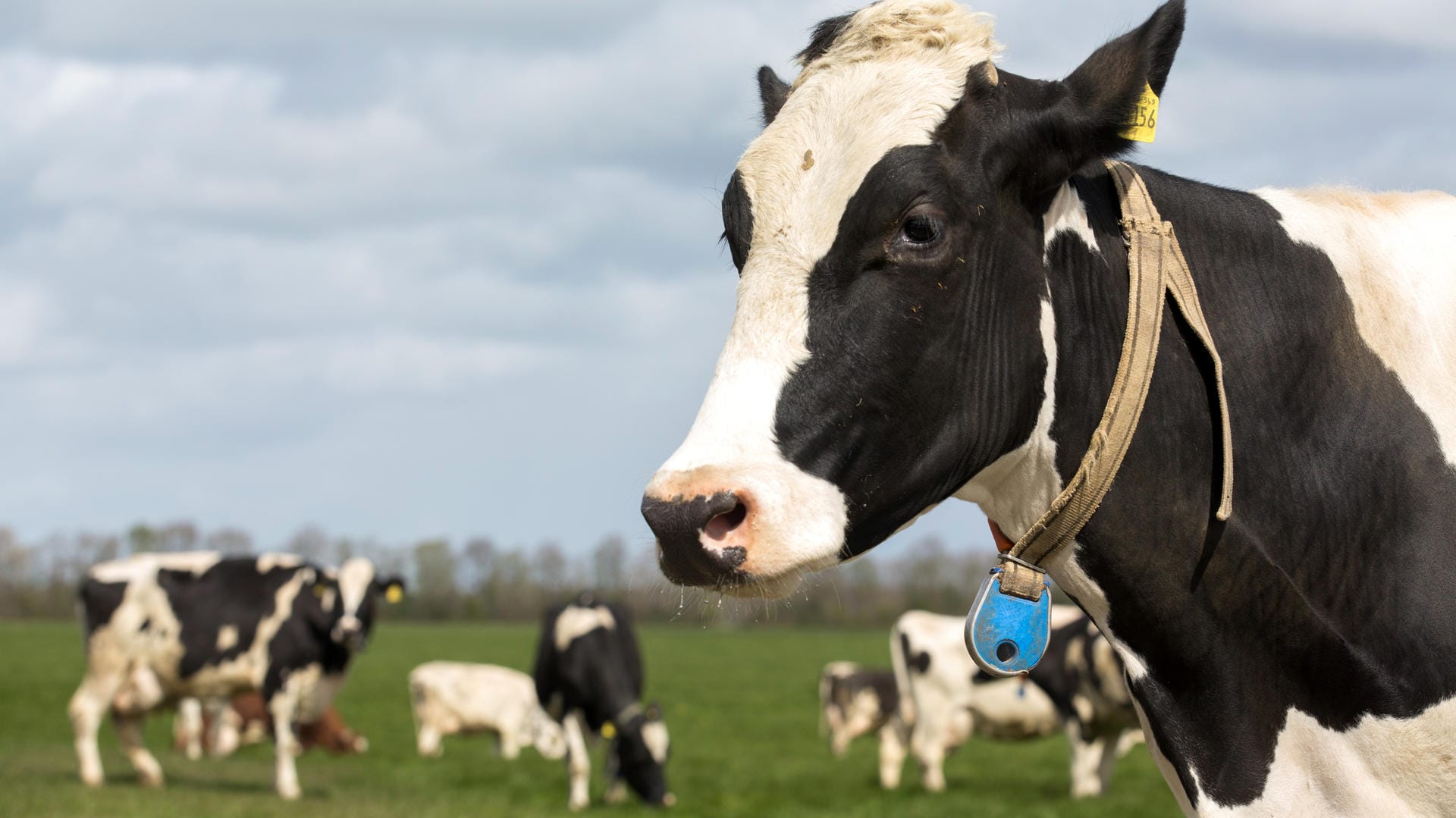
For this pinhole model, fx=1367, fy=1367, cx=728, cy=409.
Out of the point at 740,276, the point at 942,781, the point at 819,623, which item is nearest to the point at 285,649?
the point at 942,781

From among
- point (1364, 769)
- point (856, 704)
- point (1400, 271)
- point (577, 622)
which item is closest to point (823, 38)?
point (1400, 271)

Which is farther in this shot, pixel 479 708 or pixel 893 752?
pixel 479 708

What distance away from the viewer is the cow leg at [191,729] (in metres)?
20.6

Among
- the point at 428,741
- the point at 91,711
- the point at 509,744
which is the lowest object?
the point at 509,744

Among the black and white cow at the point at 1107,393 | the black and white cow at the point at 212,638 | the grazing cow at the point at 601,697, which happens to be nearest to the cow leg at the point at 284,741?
the black and white cow at the point at 212,638

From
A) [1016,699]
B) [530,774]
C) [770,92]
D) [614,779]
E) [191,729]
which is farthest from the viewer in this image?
[191,729]

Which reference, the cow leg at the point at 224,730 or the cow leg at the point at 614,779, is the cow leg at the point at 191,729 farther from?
the cow leg at the point at 614,779

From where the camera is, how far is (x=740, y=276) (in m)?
2.17

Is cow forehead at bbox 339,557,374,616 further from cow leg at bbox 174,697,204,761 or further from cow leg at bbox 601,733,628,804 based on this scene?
cow leg at bbox 174,697,204,761

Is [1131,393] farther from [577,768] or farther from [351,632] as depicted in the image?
[351,632]

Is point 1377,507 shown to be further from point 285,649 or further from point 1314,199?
point 285,649

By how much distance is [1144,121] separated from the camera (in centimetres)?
220

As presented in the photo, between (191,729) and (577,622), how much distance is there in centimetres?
839

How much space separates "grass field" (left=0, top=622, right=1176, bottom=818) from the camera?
13.4m
